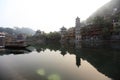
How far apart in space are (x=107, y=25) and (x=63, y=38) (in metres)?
41.7

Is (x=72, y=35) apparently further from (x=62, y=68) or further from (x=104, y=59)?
(x=62, y=68)

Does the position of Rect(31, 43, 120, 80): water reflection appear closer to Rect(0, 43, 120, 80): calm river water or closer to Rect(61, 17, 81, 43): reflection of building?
Rect(0, 43, 120, 80): calm river water

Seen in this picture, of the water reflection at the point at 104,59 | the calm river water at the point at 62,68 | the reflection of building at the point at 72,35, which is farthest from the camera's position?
the reflection of building at the point at 72,35

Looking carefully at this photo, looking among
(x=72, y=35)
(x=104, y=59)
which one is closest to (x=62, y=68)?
(x=104, y=59)

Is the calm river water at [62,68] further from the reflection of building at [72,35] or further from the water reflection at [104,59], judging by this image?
the reflection of building at [72,35]

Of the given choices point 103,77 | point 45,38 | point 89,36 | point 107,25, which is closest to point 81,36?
point 89,36

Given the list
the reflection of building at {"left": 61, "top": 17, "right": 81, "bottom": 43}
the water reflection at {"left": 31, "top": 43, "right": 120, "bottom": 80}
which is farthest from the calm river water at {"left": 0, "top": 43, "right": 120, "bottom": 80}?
the reflection of building at {"left": 61, "top": 17, "right": 81, "bottom": 43}

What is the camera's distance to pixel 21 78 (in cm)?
1480

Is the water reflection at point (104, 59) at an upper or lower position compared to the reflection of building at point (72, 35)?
lower

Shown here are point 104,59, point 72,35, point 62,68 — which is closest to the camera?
point 62,68

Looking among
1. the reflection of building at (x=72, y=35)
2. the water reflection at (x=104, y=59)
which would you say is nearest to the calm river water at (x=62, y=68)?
the water reflection at (x=104, y=59)

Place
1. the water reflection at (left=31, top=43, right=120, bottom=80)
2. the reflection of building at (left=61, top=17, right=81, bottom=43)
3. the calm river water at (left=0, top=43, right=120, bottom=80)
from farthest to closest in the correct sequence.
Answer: the reflection of building at (left=61, top=17, right=81, bottom=43), the water reflection at (left=31, top=43, right=120, bottom=80), the calm river water at (left=0, top=43, right=120, bottom=80)

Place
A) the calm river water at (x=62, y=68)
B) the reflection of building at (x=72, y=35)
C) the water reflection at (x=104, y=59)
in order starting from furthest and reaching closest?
1. the reflection of building at (x=72, y=35)
2. the water reflection at (x=104, y=59)
3. the calm river water at (x=62, y=68)

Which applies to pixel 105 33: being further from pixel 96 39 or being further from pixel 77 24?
pixel 77 24
